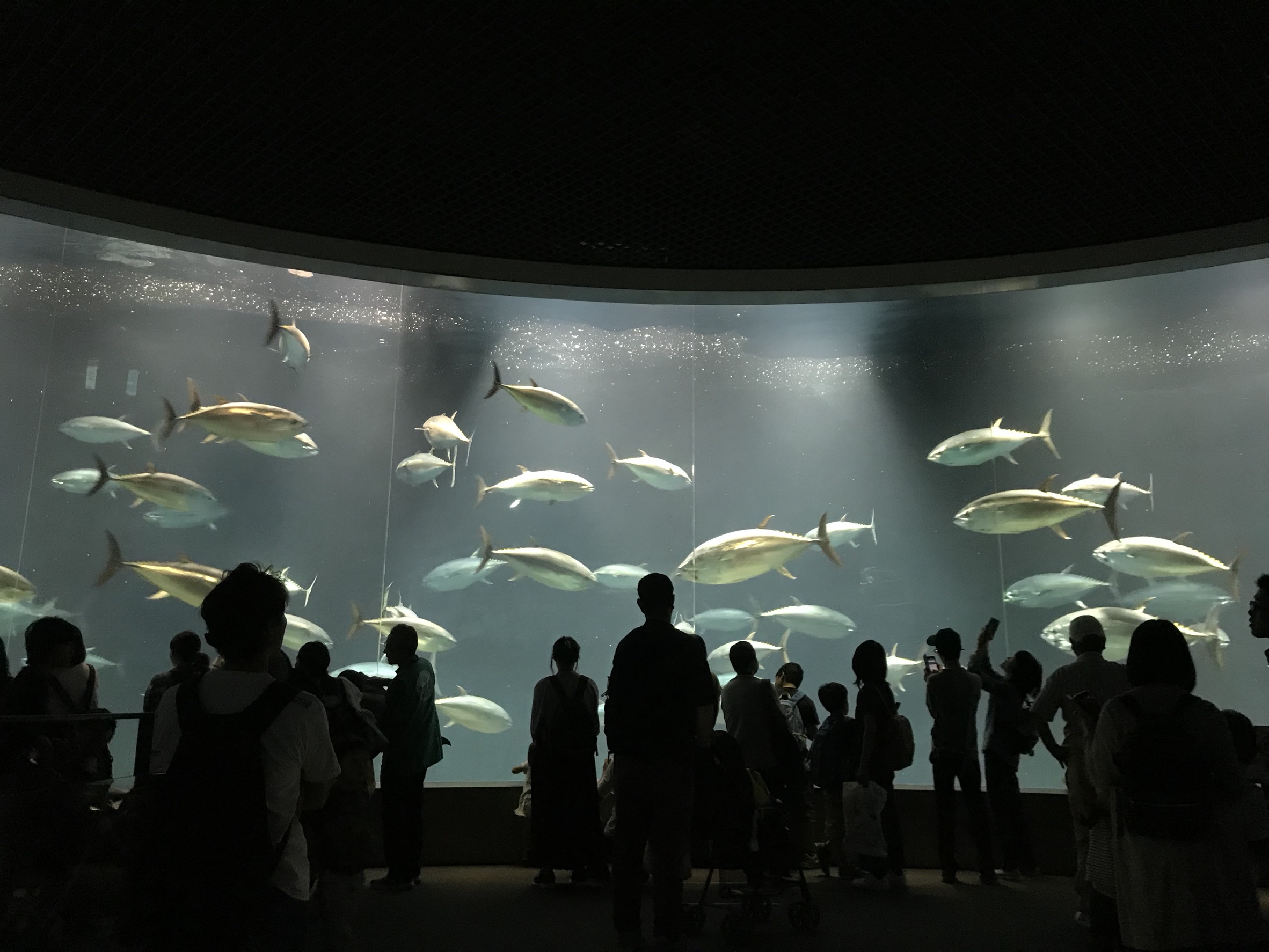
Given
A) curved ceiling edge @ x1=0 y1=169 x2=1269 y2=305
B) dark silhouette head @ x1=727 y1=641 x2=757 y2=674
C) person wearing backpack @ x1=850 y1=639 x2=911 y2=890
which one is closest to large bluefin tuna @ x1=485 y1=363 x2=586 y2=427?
curved ceiling edge @ x1=0 y1=169 x2=1269 y2=305

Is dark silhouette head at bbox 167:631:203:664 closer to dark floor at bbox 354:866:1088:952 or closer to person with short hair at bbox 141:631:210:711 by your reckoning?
person with short hair at bbox 141:631:210:711

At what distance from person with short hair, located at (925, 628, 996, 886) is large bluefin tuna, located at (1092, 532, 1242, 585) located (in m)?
3.03

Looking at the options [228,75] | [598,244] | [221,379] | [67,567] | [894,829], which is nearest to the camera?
[228,75]

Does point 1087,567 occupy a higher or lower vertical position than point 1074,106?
lower

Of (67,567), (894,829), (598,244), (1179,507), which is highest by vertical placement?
(598,244)

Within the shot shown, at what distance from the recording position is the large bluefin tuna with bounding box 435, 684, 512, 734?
25.4ft

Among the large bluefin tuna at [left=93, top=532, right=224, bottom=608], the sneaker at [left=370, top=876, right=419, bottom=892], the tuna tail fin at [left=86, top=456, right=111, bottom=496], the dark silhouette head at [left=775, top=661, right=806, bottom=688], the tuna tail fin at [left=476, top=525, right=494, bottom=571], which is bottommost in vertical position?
the sneaker at [left=370, top=876, right=419, bottom=892]

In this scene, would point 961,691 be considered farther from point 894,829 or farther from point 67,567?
point 67,567

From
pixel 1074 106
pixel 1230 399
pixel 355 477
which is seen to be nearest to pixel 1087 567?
pixel 1230 399

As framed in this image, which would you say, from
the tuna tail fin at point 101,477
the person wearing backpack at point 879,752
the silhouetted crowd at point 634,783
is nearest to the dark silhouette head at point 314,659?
the silhouetted crowd at point 634,783

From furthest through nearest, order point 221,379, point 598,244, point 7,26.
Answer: point 221,379 < point 598,244 < point 7,26

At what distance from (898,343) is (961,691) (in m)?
5.55

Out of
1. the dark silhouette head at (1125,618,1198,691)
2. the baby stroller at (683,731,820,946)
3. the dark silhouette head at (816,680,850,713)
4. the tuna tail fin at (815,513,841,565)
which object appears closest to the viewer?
the dark silhouette head at (1125,618,1198,691)

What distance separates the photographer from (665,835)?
323 cm
